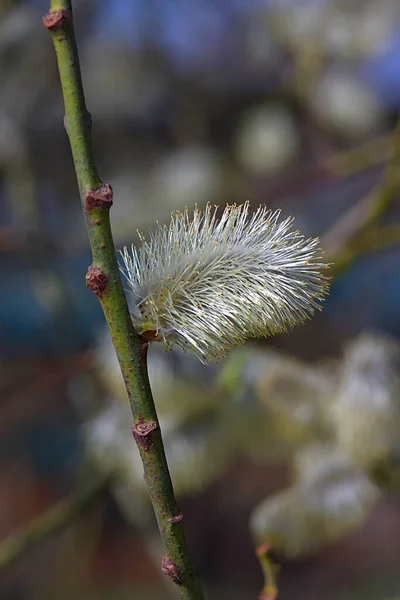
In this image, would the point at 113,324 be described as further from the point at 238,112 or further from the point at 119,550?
the point at 238,112

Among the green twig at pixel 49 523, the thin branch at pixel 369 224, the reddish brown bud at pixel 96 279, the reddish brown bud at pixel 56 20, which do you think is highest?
the thin branch at pixel 369 224

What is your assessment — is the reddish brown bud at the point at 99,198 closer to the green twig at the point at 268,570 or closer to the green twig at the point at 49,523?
the green twig at the point at 268,570

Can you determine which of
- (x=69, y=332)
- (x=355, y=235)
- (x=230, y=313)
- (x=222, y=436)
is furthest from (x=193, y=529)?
(x=230, y=313)

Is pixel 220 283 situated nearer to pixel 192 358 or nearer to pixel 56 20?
pixel 56 20

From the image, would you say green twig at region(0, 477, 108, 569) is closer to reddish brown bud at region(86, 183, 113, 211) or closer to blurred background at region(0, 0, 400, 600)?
blurred background at region(0, 0, 400, 600)

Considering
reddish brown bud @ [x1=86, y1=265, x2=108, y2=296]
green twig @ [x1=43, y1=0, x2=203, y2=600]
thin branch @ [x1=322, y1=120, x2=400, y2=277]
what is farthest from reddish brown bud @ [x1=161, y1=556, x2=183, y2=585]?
thin branch @ [x1=322, y1=120, x2=400, y2=277]

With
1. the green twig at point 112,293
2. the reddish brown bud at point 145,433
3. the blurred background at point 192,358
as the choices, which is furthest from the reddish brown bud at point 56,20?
the blurred background at point 192,358
